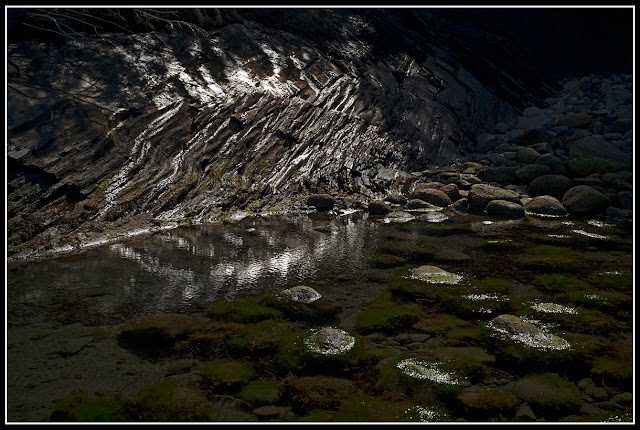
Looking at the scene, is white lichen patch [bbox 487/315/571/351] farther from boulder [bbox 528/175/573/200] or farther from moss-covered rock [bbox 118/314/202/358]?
boulder [bbox 528/175/573/200]

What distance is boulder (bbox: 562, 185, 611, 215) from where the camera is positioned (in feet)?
55.6

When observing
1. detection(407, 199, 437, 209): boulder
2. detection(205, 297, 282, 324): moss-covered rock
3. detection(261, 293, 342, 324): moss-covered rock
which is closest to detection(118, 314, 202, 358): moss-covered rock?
detection(205, 297, 282, 324): moss-covered rock

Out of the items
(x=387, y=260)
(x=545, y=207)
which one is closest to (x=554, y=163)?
(x=545, y=207)

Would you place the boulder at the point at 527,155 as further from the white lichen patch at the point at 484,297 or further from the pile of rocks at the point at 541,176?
the white lichen patch at the point at 484,297

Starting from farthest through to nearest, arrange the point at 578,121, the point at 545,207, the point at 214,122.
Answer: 1. the point at 578,121
2. the point at 214,122
3. the point at 545,207

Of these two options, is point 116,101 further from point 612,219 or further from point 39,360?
point 612,219

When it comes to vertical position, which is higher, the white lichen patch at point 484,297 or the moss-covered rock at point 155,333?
the white lichen patch at point 484,297

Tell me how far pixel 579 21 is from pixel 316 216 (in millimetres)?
46387

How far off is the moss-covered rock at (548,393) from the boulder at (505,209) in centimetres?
1234

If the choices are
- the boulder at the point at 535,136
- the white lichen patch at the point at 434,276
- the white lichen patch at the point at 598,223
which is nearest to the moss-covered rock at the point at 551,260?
the white lichen patch at the point at 434,276

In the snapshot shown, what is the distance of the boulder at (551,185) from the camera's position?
19078 millimetres

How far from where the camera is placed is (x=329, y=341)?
6.68 meters

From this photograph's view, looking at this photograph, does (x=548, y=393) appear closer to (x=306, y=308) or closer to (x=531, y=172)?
(x=306, y=308)

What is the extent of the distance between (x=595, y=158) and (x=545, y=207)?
19.6 ft
